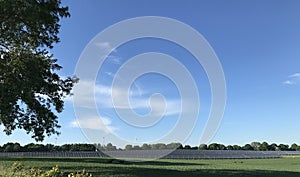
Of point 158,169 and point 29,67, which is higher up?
point 29,67

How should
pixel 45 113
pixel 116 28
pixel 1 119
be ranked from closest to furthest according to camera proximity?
1. pixel 116 28
2. pixel 1 119
3. pixel 45 113

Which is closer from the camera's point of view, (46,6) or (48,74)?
(46,6)

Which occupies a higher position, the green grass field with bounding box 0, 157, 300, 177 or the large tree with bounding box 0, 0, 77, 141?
the large tree with bounding box 0, 0, 77, 141

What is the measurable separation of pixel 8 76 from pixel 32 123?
3.98 metres

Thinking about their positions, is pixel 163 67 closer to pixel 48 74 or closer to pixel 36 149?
pixel 48 74

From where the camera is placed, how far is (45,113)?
23.2 meters

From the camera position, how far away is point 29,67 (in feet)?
68.3

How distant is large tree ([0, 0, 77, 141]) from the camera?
1933 cm

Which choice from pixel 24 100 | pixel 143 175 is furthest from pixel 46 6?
pixel 143 175

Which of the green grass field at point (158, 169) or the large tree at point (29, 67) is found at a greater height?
the large tree at point (29, 67)

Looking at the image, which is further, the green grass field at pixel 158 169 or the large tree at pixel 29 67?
the green grass field at pixel 158 169

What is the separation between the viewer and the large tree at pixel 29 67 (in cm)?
1933

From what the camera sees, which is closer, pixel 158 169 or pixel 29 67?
pixel 29 67

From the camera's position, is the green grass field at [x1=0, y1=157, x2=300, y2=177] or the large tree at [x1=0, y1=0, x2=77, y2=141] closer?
the large tree at [x1=0, y1=0, x2=77, y2=141]
